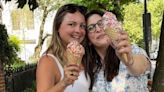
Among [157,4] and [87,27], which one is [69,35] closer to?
[87,27]

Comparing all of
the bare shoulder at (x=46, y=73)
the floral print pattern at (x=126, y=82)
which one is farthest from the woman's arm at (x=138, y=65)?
the bare shoulder at (x=46, y=73)

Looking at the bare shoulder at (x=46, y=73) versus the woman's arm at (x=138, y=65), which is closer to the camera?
the woman's arm at (x=138, y=65)

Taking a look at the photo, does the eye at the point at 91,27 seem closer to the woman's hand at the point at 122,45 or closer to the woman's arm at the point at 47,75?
the woman's arm at the point at 47,75

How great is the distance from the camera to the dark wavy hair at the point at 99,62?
2.82 metres

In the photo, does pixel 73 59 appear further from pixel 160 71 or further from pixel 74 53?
pixel 160 71

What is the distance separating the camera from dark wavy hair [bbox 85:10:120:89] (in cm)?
282

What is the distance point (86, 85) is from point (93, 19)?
45 centimetres

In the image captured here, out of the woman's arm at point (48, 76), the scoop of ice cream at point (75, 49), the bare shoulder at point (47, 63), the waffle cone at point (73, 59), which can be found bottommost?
the woman's arm at point (48, 76)

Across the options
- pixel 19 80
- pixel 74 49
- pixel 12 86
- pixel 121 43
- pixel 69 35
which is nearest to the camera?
pixel 121 43

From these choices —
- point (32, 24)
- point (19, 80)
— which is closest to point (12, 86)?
point (19, 80)

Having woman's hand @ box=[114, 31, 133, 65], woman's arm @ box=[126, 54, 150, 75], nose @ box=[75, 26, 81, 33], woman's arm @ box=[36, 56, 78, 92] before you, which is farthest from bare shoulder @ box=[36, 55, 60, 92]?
woman's hand @ box=[114, 31, 133, 65]

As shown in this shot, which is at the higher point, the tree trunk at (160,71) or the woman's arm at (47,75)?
the tree trunk at (160,71)

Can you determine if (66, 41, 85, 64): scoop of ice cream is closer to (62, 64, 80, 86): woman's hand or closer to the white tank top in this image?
(62, 64, 80, 86): woman's hand

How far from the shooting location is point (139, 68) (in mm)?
2568
